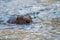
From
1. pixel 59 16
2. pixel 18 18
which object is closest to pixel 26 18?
pixel 18 18

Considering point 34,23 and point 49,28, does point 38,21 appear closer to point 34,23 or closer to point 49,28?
point 34,23

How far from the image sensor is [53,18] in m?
7.69

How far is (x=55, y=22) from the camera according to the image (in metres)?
7.12

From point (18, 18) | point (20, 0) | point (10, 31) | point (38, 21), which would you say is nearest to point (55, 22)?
point (38, 21)

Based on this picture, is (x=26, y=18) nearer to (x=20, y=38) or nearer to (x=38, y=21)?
(x=38, y=21)

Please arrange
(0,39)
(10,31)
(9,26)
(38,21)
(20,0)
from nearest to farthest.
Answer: (0,39) < (10,31) < (9,26) < (38,21) < (20,0)

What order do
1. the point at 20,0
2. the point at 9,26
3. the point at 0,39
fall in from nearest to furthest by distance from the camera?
1. the point at 0,39
2. the point at 9,26
3. the point at 20,0

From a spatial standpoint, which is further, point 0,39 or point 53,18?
point 53,18

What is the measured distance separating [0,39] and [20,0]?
799 cm

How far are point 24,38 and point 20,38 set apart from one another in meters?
0.09

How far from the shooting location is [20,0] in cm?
1338

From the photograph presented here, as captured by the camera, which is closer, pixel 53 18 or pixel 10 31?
pixel 10 31

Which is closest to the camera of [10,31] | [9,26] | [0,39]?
[0,39]

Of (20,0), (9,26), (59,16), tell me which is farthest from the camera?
(20,0)
